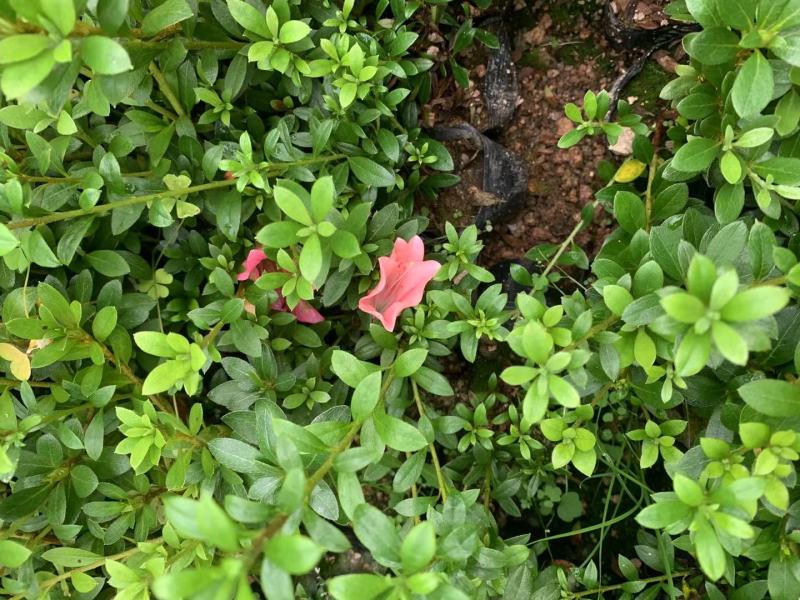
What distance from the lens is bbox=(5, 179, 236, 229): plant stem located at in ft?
5.83

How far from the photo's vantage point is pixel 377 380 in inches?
59.2

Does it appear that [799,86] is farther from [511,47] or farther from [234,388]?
[234,388]

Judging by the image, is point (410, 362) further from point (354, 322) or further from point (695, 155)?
point (695, 155)

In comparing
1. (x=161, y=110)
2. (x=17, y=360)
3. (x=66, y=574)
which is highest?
(x=161, y=110)

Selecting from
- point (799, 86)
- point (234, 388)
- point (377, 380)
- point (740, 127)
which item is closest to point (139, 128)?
point (234, 388)

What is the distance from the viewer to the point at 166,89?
77.4 inches

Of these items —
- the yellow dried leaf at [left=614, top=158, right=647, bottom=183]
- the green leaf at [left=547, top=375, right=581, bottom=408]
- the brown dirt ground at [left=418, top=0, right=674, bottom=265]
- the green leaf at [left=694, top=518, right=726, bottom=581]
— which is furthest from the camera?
the brown dirt ground at [left=418, top=0, right=674, bottom=265]

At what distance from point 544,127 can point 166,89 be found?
1389 mm

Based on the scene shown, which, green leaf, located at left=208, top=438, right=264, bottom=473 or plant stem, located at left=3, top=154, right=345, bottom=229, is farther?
plant stem, located at left=3, top=154, right=345, bottom=229

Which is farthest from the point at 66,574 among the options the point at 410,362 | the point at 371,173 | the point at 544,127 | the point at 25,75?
the point at 544,127

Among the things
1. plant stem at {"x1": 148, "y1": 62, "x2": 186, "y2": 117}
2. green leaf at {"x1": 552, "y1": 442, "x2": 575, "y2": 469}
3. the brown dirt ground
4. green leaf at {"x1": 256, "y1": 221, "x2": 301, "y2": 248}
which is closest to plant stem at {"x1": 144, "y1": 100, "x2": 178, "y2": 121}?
plant stem at {"x1": 148, "y1": 62, "x2": 186, "y2": 117}

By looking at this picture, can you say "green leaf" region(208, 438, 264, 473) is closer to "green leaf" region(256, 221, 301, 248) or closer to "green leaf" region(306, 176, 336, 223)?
"green leaf" region(256, 221, 301, 248)

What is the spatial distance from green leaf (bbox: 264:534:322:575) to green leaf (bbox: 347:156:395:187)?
4.20ft

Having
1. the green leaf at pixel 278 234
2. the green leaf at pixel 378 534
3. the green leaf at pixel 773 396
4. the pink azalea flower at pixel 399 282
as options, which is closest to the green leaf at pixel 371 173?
the pink azalea flower at pixel 399 282
